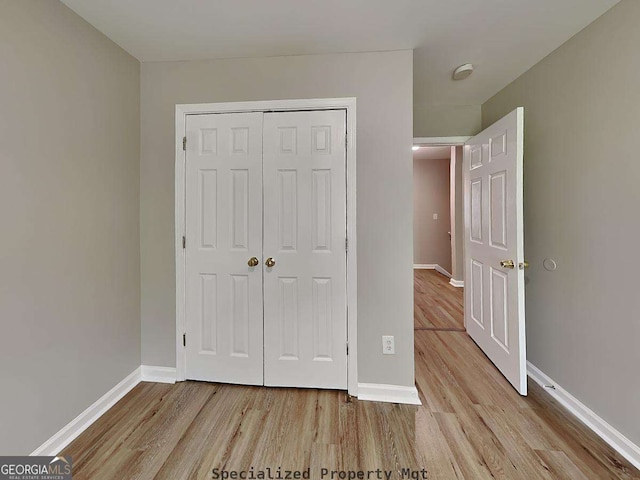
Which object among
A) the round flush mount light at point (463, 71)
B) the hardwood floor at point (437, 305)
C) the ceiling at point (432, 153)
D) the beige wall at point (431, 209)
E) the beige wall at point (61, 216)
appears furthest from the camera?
the beige wall at point (431, 209)

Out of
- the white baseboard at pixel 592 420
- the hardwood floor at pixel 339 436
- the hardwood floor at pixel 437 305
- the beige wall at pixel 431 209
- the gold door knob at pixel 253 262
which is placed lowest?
the hardwood floor at pixel 339 436

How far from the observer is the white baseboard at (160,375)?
2.11m

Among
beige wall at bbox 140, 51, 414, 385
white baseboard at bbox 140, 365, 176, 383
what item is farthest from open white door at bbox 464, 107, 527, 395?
white baseboard at bbox 140, 365, 176, 383

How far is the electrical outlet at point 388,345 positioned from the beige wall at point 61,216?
5.83 feet

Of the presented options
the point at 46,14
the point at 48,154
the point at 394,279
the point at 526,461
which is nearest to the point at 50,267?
the point at 48,154

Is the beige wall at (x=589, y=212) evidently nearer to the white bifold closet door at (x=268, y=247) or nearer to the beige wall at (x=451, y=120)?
the beige wall at (x=451, y=120)

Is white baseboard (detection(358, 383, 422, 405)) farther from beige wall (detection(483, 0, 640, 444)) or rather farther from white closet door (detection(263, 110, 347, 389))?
beige wall (detection(483, 0, 640, 444))

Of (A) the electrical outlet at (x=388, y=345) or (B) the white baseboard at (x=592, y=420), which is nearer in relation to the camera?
(B) the white baseboard at (x=592, y=420)

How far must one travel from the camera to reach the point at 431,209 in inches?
262

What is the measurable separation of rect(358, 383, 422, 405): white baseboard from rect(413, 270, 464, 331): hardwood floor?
4.31 ft

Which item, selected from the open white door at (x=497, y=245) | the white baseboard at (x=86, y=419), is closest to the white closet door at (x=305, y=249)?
the white baseboard at (x=86, y=419)

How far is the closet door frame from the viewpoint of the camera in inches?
75.4

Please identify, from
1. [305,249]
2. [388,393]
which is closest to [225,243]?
[305,249]

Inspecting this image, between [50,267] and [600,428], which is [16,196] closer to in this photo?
[50,267]
